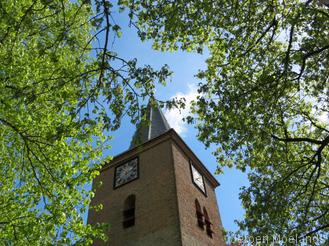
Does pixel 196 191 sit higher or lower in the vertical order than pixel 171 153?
lower

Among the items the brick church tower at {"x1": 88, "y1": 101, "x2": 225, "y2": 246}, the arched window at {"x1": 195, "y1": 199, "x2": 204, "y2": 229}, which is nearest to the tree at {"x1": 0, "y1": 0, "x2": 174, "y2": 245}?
the brick church tower at {"x1": 88, "y1": 101, "x2": 225, "y2": 246}

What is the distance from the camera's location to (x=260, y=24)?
834 centimetres

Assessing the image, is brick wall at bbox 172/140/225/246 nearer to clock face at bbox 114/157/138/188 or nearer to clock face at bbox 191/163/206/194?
clock face at bbox 191/163/206/194

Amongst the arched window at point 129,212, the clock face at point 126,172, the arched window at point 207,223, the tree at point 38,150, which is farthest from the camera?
the clock face at point 126,172

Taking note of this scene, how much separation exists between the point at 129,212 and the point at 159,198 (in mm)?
1819

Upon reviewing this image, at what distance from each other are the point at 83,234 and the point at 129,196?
6494mm

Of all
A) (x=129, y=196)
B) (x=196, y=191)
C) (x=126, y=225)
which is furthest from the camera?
(x=196, y=191)

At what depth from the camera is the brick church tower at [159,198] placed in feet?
40.5

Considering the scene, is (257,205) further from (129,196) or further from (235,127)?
(129,196)

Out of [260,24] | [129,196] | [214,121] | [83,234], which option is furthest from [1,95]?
[129,196]

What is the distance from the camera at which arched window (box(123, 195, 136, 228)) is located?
13.7 m

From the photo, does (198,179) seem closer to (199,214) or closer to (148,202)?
(199,214)

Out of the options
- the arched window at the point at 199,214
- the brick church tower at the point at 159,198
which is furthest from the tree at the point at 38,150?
the arched window at the point at 199,214

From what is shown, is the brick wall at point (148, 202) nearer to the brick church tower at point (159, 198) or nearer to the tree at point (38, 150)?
→ the brick church tower at point (159, 198)
